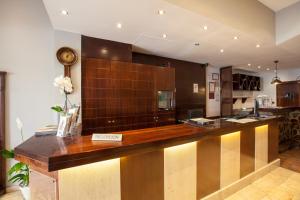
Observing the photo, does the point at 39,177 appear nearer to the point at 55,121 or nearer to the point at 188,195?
the point at 188,195

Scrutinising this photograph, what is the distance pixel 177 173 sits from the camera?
1900mm

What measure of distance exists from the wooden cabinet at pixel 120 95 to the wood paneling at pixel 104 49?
15 cm

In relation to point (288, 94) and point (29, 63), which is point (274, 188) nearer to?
point (29, 63)

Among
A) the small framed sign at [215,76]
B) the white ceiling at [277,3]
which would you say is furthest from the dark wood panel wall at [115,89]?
Result: the small framed sign at [215,76]

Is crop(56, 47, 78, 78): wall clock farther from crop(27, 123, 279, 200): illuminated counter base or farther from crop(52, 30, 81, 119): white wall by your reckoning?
crop(27, 123, 279, 200): illuminated counter base

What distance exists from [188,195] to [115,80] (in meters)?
2.31

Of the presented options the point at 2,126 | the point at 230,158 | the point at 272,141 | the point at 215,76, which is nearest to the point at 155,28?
the point at 230,158

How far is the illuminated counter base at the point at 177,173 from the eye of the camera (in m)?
1.35

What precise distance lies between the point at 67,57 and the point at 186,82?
11.4 ft

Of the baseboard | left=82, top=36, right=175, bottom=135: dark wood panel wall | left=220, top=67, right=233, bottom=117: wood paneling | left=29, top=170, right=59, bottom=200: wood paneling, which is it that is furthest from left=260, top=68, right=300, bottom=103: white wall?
left=29, top=170, right=59, bottom=200: wood paneling

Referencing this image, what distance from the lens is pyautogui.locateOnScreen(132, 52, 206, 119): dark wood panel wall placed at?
5035mm

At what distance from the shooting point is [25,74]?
301 centimetres

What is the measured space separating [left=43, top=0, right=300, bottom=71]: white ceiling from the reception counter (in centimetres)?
157

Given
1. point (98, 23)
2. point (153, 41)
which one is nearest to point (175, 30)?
point (153, 41)
